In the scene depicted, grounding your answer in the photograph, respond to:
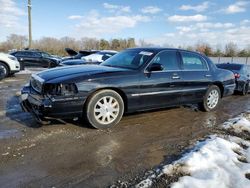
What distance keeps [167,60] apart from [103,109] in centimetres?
189

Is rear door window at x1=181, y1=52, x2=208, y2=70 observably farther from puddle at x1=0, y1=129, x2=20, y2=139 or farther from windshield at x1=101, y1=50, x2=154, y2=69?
puddle at x1=0, y1=129, x2=20, y2=139

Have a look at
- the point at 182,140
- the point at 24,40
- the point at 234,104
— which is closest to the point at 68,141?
the point at 182,140

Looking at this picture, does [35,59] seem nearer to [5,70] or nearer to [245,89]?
[5,70]

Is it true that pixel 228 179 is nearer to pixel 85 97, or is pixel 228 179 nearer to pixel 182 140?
pixel 182 140

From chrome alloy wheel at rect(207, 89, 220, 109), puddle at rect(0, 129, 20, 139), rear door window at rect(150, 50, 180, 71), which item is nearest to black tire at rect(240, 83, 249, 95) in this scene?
chrome alloy wheel at rect(207, 89, 220, 109)

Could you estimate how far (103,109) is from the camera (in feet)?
16.8

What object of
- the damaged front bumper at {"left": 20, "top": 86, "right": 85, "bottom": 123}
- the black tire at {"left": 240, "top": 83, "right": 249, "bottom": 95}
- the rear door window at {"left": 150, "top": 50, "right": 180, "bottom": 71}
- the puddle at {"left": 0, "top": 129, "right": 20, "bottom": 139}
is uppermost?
the rear door window at {"left": 150, "top": 50, "right": 180, "bottom": 71}

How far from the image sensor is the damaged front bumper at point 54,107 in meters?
4.61

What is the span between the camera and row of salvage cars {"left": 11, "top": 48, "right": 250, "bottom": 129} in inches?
187

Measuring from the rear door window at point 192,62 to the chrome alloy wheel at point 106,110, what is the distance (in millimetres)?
2044

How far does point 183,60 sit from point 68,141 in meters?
3.27

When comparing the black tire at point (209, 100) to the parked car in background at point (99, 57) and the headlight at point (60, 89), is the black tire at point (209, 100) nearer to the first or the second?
the headlight at point (60, 89)

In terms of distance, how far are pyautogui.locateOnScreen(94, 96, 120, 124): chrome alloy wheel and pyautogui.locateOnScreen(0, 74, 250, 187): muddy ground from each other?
0.23m

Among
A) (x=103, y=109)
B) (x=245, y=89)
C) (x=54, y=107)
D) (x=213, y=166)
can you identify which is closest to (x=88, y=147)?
(x=54, y=107)
